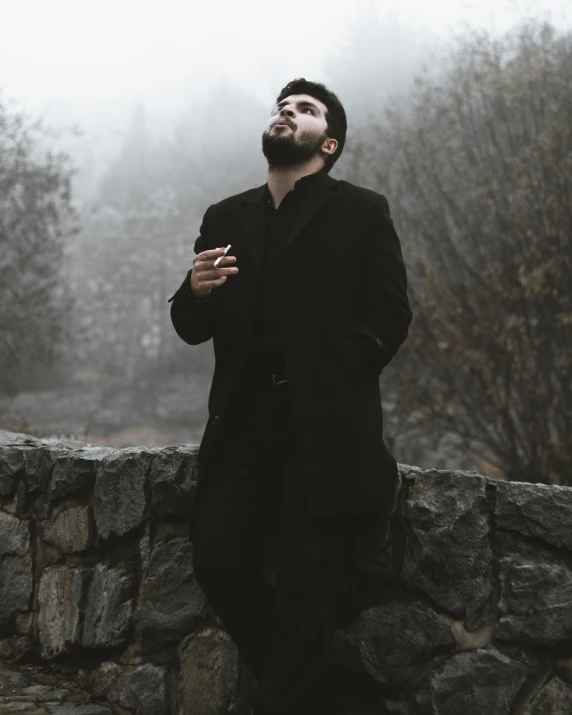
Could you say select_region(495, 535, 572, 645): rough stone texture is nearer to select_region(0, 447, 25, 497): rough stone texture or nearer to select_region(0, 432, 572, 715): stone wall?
select_region(0, 432, 572, 715): stone wall

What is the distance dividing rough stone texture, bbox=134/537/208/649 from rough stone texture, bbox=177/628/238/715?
0.25 ft

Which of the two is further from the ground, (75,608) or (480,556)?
(480,556)

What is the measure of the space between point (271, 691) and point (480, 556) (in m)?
0.75

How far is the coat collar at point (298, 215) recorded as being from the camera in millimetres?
2578

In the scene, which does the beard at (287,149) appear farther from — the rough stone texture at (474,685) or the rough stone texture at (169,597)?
the rough stone texture at (474,685)

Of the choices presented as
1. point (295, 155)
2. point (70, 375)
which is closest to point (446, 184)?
point (295, 155)

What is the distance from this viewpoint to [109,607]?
10.2 feet

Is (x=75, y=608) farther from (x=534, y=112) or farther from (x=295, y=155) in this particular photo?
(x=534, y=112)

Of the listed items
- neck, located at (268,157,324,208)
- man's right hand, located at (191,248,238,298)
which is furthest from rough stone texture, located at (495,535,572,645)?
neck, located at (268,157,324,208)

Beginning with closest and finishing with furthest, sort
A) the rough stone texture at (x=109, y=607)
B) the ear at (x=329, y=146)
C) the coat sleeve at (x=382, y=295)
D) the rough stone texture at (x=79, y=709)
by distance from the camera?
the coat sleeve at (x=382, y=295) → the ear at (x=329, y=146) → the rough stone texture at (x=79, y=709) → the rough stone texture at (x=109, y=607)

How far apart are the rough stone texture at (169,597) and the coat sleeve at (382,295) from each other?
43.7 inches

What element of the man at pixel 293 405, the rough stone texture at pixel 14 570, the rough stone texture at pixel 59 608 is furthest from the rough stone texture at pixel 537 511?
the rough stone texture at pixel 14 570

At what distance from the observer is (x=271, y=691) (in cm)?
231

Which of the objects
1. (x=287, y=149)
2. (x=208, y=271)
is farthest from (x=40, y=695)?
(x=287, y=149)
